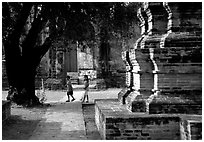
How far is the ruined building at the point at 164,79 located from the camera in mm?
6527

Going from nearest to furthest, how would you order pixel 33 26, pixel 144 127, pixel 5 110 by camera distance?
pixel 144 127 < pixel 5 110 < pixel 33 26

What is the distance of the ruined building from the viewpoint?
6.53 metres

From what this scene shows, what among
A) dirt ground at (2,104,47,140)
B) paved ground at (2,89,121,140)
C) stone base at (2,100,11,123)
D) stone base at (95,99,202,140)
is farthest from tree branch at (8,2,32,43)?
stone base at (95,99,202,140)

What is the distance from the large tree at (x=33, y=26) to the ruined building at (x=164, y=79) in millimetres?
5658

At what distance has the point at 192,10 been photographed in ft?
24.2

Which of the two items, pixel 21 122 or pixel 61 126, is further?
pixel 21 122

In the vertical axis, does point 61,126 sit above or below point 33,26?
below

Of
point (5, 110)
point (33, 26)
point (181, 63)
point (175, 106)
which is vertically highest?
point (33, 26)

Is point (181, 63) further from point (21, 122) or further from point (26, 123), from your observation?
point (21, 122)

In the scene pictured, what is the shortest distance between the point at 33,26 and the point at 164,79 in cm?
814

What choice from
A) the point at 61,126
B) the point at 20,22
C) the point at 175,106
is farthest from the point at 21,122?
the point at 175,106

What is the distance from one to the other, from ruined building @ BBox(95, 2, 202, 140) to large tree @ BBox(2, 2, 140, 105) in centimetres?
566

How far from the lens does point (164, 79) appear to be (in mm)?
7227

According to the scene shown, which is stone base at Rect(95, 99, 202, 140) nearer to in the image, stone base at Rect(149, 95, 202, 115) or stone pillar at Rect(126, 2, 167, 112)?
stone base at Rect(149, 95, 202, 115)
